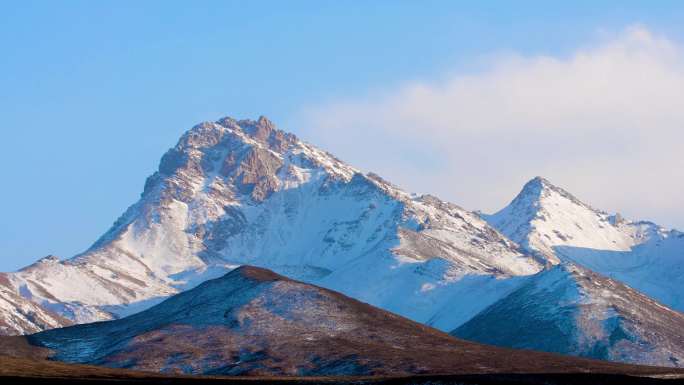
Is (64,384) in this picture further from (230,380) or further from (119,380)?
(230,380)

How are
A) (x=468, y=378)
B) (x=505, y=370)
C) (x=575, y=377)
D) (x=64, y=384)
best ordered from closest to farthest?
(x=64, y=384), (x=468, y=378), (x=575, y=377), (x=505, y=370)

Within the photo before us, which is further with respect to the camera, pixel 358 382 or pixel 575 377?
pixel 575 377

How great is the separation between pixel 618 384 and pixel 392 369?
194 ft

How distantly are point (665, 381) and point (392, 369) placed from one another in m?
68.3

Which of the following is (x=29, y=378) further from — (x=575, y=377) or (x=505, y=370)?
(x=505, y=370)

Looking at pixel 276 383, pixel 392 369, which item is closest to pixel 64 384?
pixel 276 383

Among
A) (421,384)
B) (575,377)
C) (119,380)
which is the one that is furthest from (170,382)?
(575,377)

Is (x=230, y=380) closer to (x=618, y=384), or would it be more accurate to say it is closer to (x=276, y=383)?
(x=276, y=383)

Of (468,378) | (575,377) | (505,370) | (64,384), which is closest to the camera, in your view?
(64,384)

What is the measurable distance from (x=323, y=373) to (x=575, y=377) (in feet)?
179

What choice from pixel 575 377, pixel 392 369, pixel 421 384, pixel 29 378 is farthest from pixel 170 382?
pixel 392 369

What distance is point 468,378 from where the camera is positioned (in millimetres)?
142875

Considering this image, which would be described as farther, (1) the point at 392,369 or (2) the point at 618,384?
(1) the point at 392,369

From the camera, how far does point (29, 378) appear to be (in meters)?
136
